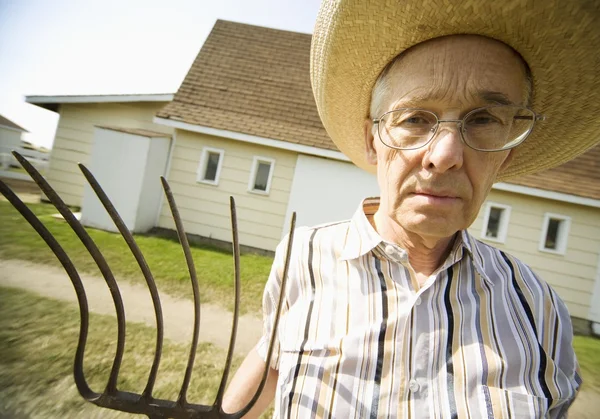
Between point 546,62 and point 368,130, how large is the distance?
2.22ft

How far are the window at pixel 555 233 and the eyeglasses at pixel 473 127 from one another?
25.4 ft

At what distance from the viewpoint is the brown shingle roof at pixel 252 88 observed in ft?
23.8

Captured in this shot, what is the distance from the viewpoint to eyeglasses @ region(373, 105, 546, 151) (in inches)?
38.2

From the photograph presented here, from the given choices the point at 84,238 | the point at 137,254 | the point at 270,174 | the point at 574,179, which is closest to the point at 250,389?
the point at 137,254

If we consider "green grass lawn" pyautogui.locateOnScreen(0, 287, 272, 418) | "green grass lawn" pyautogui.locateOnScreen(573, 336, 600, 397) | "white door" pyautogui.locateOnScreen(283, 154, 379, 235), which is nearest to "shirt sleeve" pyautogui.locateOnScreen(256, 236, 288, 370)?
"green grass lawn" pyautogui.locateOnScreen(0, 287, 272, 418)

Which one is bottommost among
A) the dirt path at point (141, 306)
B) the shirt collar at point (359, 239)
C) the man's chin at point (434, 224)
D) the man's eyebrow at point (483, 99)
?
the dirt path at point (141, 306)

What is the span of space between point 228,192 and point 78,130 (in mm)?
5077

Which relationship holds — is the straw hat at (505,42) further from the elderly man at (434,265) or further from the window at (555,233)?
the window at (555,233)

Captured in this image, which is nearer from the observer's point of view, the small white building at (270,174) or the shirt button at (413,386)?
the shirt button at (413,386)

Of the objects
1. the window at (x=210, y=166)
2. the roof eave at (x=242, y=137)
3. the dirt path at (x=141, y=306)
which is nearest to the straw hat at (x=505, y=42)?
the dirt path at (x=141, y=306)

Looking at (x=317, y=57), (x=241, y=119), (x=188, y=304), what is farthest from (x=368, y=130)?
(x=241, y=119)

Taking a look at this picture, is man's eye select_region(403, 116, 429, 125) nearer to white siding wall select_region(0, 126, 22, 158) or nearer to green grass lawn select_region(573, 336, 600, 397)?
green grass lawn select_region(573, 336, 600, 397)

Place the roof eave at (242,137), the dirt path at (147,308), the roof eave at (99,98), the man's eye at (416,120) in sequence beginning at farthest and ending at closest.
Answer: the roof eave at (99,98), the roof eave at (242,137), the dirt path at (147,308), the man's eye at (416,120)

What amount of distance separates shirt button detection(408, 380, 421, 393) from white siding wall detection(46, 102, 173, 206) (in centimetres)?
933
